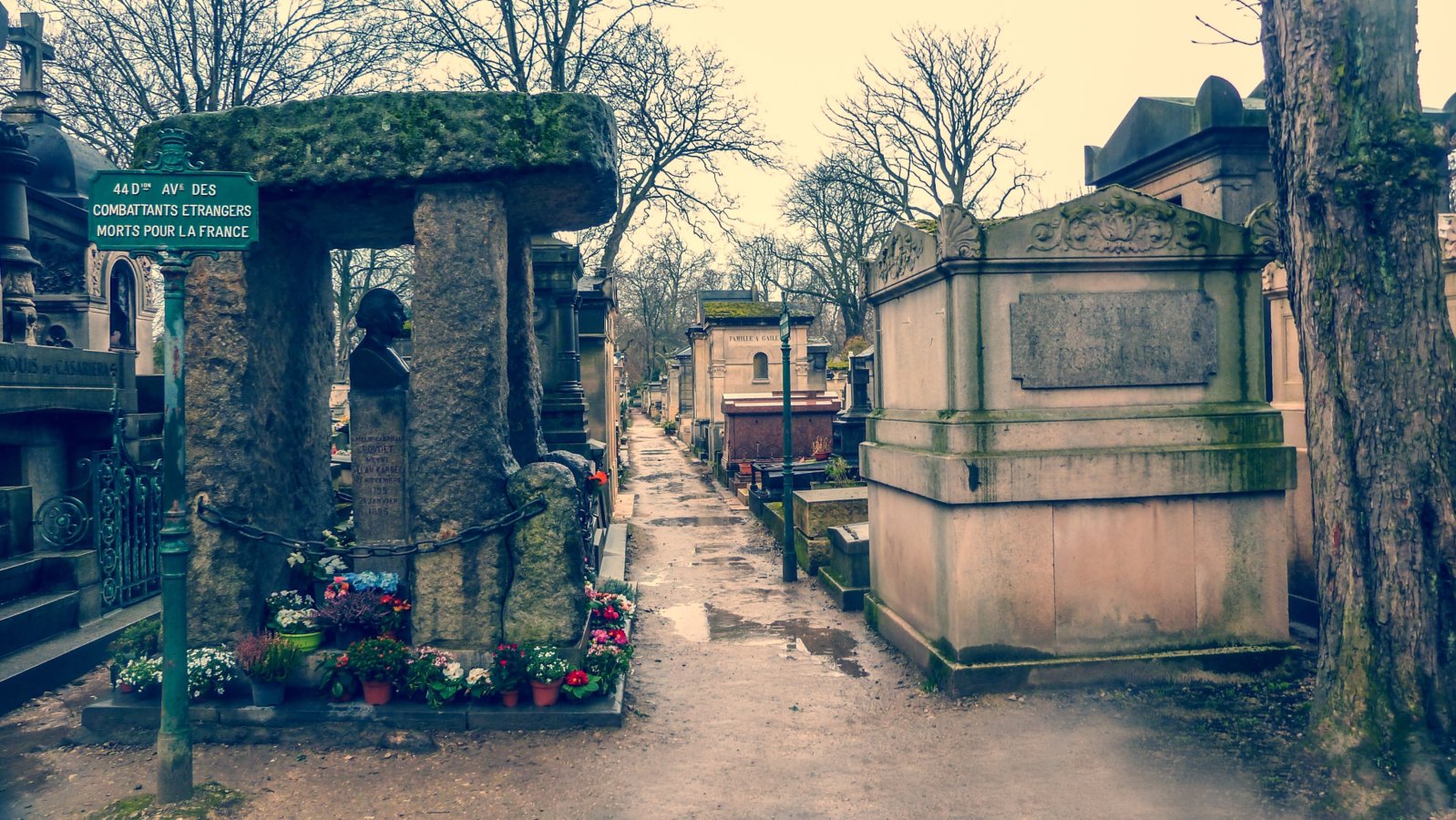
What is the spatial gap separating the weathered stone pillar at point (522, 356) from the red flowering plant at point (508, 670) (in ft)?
6.76

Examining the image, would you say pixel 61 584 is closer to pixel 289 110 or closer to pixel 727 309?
pixel 289 110

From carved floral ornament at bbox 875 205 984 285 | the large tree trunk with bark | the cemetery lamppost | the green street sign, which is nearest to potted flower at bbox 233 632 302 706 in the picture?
the green street sign

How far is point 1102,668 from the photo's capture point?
224 inches

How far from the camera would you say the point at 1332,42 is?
4.26 m

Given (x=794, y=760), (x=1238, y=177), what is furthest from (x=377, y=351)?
(x=1238, y=177)

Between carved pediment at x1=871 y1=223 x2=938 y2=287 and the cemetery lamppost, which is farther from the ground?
carved pediment at x1=871 y1=223 x2=938 y2=287

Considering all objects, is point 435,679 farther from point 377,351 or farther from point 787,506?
point 787,506

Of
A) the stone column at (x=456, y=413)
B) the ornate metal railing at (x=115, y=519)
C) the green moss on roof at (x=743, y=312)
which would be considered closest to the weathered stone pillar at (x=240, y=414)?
the stone column at (x=456, y=413)

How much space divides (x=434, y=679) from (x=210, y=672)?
→ 4.10 feet

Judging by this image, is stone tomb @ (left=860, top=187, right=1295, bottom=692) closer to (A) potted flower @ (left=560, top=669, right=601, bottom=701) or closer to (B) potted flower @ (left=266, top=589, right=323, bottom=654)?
(A) potted flower @ (left=560, top=669, right=601, bottom=701)

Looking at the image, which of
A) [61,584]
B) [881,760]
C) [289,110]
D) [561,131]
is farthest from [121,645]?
[881,760]

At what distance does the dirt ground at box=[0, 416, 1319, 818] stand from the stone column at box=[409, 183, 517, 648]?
80cm

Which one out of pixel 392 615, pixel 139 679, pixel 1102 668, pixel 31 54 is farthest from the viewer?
pixel 31 54

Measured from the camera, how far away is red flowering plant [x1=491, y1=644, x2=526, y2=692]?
16.9ft
